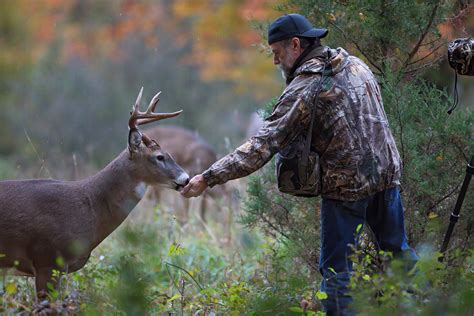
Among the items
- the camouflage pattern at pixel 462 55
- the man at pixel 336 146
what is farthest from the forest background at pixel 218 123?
the camouflage pattern at pixel 462 55

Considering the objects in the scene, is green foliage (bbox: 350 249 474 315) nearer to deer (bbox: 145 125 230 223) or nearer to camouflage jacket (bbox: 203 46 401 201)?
camouflage jacket (bbox: 203 46 401 201)

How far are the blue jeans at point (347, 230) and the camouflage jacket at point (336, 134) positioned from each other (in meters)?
0.08

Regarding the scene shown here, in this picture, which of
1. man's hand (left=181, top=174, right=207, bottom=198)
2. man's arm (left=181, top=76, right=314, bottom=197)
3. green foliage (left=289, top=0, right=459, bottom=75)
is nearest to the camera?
man's arm (left=181, top=76, right=314, bottom=197)

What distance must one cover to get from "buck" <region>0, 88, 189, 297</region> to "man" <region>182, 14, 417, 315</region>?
4.84ft

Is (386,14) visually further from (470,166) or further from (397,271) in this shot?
(397,271)

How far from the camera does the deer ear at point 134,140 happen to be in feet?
23.4

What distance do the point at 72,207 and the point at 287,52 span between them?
2.26 meters

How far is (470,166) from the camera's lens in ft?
19.5

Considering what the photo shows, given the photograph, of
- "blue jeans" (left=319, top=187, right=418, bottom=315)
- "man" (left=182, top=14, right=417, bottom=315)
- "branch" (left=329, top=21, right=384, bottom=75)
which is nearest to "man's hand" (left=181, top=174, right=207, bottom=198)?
"man" (left=182, top=14, right=417, bottom=315)

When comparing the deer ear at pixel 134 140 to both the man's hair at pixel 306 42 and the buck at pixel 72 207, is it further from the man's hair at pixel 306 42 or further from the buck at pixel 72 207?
the man's hair at pixel 306 42

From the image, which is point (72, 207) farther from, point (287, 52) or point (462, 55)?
point (462, 55)

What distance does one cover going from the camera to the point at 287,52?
18.6 feet

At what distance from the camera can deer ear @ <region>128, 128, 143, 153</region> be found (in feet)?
23.4

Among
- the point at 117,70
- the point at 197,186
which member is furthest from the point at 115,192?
the point at 117,70
